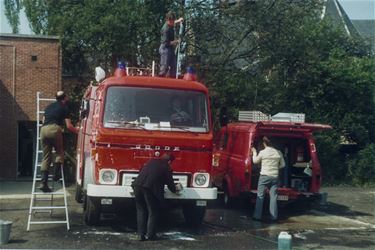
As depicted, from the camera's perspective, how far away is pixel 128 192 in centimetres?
1016

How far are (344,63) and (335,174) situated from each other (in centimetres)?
448

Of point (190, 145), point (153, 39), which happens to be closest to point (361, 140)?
point (153, 39)

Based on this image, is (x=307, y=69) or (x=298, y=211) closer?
(x=298, y=211)

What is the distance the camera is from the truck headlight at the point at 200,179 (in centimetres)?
1062

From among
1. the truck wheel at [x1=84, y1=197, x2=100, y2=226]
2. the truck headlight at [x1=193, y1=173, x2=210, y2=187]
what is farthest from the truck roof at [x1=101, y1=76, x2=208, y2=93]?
the truck wheel at [x1=84, y1=197, x2=100, y2=226]

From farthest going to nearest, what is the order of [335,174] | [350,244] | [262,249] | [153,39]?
[335,174], [153,39], [350,244], [262,249]

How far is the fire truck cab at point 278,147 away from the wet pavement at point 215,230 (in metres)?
0.58

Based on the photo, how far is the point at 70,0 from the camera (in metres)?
22.4

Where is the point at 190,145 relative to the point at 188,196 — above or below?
above

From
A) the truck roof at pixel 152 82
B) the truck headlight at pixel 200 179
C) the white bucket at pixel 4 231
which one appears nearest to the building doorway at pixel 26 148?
the truck roof at pixel 152 82

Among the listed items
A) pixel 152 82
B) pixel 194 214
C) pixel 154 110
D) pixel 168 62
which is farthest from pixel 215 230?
pixel 168 62

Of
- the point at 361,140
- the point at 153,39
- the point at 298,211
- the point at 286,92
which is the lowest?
the point at 298,211

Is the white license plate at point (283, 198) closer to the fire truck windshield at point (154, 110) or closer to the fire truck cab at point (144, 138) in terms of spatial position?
the fire truck cab at point (144, 138)

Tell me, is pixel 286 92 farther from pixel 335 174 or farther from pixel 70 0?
pixel 70 0
